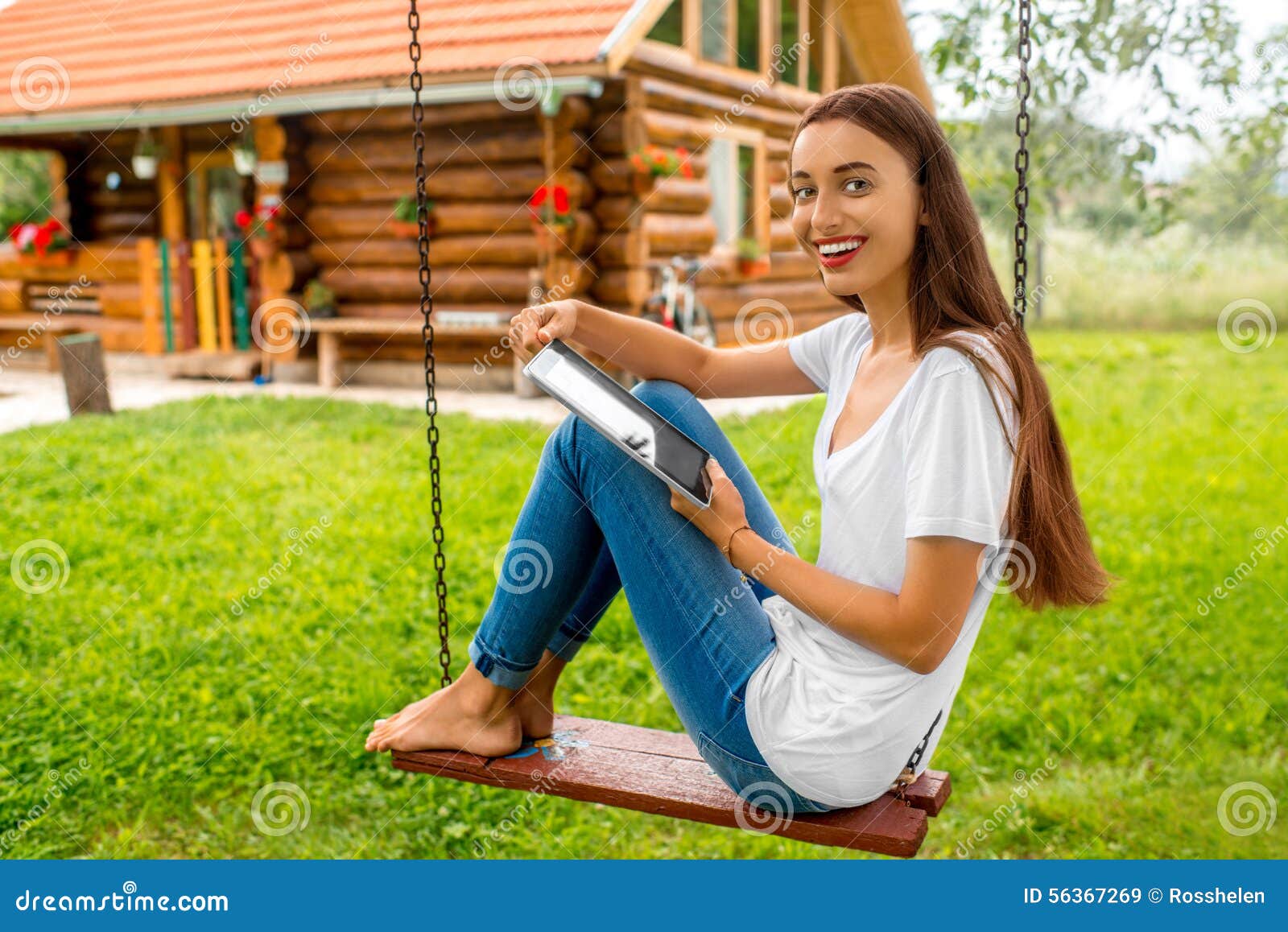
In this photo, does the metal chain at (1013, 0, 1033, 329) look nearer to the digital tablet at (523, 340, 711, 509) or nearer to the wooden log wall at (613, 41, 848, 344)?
the digital tablet at (523, 340, 711, 509)

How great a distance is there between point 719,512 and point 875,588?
279 millimetres

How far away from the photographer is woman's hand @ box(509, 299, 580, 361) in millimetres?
2119

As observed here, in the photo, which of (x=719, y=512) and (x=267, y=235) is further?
(x=267, y=235)

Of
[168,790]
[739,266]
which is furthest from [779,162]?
[168,790]

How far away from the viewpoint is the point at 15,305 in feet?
38.0

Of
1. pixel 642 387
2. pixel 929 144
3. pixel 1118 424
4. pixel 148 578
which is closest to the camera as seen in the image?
pixel 929 144

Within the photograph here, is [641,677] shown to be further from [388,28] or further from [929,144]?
[388,28]

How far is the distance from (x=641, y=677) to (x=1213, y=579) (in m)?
2.42

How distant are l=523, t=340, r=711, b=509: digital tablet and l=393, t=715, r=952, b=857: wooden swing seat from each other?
52 centimetres

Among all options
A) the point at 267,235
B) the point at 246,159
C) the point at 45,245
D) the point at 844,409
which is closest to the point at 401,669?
the point at 844,409

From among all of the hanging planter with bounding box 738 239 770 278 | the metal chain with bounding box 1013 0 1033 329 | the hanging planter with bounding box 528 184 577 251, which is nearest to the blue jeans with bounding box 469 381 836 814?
the metal chain with bounding box 1013 0 1033 329

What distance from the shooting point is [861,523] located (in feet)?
5.94

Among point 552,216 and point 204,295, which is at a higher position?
point 552,216

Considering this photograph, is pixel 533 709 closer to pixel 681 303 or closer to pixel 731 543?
pixel 731 543
